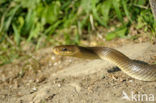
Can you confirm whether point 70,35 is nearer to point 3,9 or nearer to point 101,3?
point 101,3

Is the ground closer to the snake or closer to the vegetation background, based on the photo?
the snake

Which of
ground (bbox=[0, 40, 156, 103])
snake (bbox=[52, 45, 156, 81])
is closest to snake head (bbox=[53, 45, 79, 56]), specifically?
snake (bbox=[52, 45, 156, 81])

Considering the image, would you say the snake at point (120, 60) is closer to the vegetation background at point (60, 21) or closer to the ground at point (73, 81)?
the ground at point (73, 81)

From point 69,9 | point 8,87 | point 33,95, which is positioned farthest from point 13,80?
point 69,9

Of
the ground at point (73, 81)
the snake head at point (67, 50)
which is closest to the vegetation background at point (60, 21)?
the ground at point (73, 81)

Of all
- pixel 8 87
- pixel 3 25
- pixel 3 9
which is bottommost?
pixel 8 87

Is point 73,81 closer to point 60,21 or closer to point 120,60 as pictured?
point 120,60
